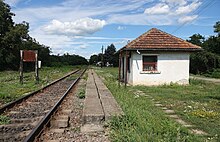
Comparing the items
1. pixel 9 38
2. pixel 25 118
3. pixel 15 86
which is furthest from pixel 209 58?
pixel 25 118

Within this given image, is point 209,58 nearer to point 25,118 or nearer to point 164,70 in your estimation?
point 164,70

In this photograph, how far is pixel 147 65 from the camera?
2178cm

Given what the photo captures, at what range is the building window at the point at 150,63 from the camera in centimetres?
2172

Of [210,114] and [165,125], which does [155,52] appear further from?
[165,125]

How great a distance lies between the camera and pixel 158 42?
72.8 feet

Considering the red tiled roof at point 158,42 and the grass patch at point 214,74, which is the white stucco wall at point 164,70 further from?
the grass patch at point 214,74

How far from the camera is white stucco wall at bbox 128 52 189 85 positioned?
2147 centimetres

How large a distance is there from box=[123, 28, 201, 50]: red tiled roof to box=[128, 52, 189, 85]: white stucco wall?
0.54m

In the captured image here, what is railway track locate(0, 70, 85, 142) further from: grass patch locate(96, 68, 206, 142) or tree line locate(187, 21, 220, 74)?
tree line locate(187, 21, 220, 74)

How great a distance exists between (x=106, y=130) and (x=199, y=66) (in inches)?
1522

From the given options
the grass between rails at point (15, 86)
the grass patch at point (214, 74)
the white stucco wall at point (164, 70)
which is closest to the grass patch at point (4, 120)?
the grass between rails at point (15, 86)

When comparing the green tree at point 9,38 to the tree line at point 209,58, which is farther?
the green tree at point 9,38

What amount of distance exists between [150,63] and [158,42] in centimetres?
168

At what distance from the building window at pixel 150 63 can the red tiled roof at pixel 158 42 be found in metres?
0.79
